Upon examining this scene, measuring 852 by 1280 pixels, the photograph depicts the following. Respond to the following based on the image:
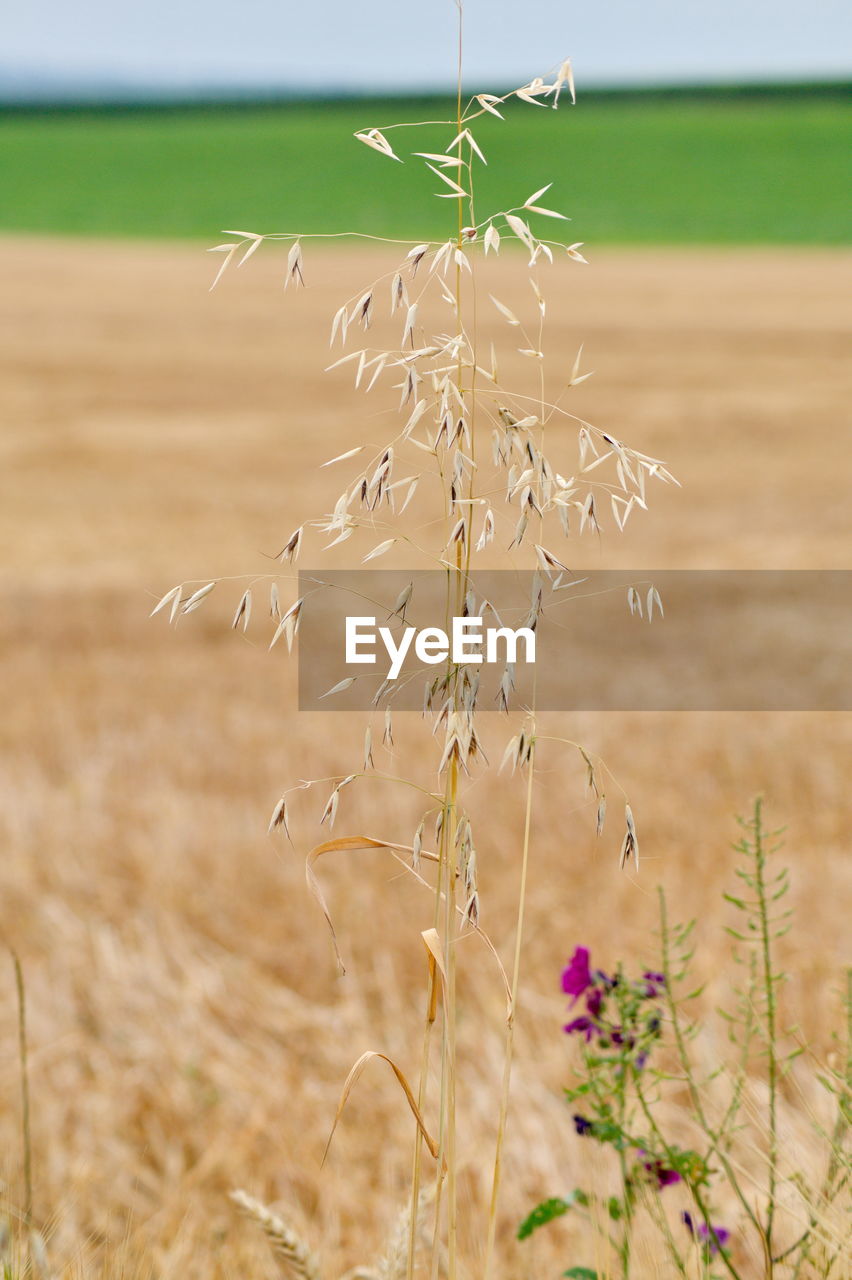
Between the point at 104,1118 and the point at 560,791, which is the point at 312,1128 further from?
the point at 560,791

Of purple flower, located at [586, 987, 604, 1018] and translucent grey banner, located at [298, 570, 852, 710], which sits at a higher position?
translucent grey banner, located at [298, 570, 852, 710]

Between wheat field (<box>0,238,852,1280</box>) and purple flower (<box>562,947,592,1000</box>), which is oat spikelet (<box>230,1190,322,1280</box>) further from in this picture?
purple flower (<box>562,947,592,1000</box>)

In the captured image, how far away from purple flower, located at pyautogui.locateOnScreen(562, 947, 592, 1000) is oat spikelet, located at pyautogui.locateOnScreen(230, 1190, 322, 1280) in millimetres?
434

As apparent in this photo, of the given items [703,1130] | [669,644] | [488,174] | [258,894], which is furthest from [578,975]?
[488,174]

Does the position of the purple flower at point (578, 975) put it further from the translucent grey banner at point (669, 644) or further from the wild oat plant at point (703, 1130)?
the translucent grey banner at point (669, 644)

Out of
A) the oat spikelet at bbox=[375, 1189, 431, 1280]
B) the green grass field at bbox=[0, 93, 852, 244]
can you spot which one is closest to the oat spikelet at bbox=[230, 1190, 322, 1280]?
the oat spikelet at bbox=[375, 1189, 431, 1280]

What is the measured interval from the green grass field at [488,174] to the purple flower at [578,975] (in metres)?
38.7

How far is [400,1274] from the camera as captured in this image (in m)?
1.44

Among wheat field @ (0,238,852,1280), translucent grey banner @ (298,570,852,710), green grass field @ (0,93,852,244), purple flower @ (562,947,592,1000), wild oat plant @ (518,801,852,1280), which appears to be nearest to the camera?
wild oat plant @ (518,801,852,1280)

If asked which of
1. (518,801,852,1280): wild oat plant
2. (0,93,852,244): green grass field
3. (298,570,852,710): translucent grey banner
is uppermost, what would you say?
(0,93,852,244): green grass field

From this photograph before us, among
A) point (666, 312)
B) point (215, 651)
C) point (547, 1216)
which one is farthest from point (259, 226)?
point (547, 1216)

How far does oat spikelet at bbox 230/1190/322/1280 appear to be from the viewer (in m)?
1.27

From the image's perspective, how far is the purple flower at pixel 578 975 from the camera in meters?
1.52

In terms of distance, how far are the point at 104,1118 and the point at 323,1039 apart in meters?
0.63
